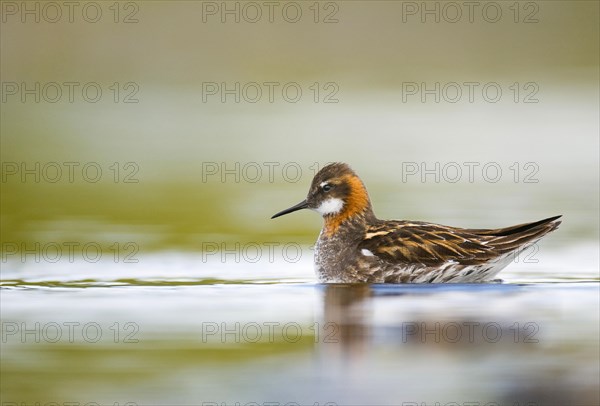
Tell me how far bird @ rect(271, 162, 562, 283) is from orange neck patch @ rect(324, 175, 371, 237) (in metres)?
0.10

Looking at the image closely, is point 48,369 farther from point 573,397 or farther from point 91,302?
point 573,397

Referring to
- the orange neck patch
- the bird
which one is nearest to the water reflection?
the bird

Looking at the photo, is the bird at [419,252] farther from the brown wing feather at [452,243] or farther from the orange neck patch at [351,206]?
the orange neck patch at [351,206]

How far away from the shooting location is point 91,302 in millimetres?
10828

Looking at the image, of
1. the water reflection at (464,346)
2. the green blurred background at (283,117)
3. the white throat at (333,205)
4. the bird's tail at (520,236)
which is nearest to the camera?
the water reflection at (464,346)

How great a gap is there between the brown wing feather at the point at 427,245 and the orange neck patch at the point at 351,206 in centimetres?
51

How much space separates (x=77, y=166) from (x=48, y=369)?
10783mm

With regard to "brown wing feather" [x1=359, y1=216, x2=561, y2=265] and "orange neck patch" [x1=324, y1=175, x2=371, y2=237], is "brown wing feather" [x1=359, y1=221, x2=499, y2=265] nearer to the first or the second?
"brown wing feather" [x1=359, y1=216, x2=561, y2=265]

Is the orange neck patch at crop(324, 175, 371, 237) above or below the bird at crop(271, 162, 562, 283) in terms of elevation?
above

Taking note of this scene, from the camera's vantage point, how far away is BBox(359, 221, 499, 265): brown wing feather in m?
12.2

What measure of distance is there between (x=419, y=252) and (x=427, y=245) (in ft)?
0.34

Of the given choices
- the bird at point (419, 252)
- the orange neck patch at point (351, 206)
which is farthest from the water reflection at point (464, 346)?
the orange neck patch at point (351, 206)

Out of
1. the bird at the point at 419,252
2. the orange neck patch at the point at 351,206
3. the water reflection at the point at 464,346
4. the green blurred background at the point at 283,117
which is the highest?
the green blurred background at the point at 283,117

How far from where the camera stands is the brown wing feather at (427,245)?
1217 centimetres
